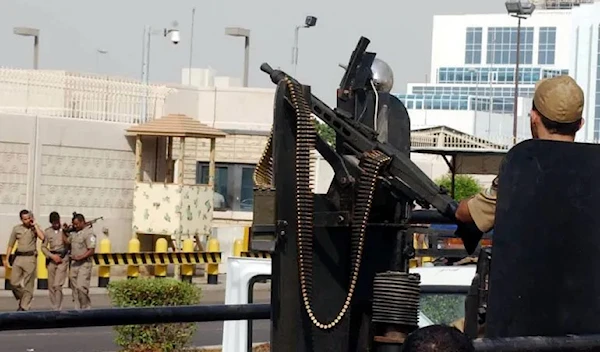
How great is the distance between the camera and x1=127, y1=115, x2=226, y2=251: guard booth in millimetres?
30370

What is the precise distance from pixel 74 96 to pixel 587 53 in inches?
1687

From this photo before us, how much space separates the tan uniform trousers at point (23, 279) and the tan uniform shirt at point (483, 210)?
18.2 metres

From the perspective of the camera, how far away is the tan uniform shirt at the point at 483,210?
12.7ft

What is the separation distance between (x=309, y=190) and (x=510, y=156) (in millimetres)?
602

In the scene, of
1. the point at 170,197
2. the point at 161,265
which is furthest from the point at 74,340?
the point at 170,197

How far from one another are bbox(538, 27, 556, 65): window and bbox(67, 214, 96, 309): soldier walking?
347ft

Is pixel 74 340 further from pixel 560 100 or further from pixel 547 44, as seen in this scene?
pixel 547 44

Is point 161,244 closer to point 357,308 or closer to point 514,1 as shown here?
point 514,1

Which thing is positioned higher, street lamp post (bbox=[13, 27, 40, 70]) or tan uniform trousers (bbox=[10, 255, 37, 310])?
street lamp post (bbox=[13, 27, 40, 70])

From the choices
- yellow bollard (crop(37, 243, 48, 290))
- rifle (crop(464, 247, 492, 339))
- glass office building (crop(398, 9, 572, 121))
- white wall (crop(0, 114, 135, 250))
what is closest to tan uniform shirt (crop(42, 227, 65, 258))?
yellow bollard (crop(37, 243, 48, 290))

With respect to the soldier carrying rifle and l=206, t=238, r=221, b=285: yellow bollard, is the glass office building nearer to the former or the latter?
l=206, t=238, r=221, b=285: yellow bollard

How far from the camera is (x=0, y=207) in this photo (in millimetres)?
29938

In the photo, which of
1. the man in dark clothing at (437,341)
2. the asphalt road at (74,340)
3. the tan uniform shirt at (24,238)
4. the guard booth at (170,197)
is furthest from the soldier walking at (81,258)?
the man in dark clothing at (437,341)

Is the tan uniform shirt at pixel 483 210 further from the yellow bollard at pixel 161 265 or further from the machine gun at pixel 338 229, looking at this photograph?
the yellow bollard at pixel 161 265
